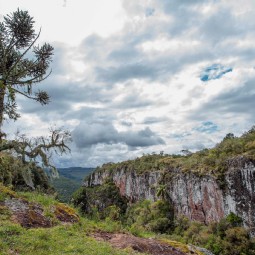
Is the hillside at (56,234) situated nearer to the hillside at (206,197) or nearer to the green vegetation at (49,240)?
the green vegetation at (49,240)

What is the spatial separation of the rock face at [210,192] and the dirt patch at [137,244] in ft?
117

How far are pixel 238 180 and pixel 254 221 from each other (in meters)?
6.24

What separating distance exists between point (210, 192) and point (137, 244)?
47174 millimetres

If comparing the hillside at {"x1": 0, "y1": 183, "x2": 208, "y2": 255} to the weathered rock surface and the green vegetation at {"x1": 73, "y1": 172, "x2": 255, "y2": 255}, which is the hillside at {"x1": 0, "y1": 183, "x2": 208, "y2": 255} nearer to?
the weathered rock surface

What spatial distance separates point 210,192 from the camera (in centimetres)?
5803

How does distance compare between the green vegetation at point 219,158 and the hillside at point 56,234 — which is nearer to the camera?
the hillside at point 56,234

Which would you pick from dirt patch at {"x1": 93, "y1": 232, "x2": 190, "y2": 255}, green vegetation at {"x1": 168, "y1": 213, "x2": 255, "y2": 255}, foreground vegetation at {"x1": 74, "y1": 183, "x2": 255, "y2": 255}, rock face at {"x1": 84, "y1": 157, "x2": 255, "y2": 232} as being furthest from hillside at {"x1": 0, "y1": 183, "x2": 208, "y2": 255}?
rock face at {"x1": 84, "y1": 157, "x2": 255, "y2": 232}

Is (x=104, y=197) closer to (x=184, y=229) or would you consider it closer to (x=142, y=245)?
(x=184, y=229)

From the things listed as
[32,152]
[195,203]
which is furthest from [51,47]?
[195,203]

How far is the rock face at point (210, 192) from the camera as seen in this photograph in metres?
47.9

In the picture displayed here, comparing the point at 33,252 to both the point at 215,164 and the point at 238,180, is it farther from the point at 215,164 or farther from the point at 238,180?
the point at 215,164

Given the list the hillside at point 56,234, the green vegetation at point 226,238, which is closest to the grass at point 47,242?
the hillside at point 56,234

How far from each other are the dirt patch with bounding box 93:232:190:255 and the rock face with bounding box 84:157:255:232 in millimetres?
35579

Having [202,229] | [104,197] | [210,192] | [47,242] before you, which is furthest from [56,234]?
[104,197]
